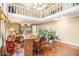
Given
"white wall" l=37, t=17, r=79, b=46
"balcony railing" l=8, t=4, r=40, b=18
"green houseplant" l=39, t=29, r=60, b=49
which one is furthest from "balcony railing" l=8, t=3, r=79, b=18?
"green houseplant" l=39, t=29, r=60, b=49

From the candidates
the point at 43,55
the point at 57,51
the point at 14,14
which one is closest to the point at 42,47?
the point at 43,55

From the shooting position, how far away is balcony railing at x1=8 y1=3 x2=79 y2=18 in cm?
254

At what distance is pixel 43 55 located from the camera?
2592 millimetres

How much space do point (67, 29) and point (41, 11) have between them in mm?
722

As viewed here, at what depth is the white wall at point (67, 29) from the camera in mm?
2506

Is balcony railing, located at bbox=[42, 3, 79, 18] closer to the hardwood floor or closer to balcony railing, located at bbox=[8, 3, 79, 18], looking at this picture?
balcony railing, located at bbox=[8, 3, 79, 18]

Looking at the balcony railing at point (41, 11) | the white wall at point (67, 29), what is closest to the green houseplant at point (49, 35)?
the white wall at point (67, 29)

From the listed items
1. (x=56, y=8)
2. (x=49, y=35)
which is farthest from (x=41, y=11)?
(x=49, y=35)

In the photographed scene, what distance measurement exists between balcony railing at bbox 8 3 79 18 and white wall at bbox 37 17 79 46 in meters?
0.25

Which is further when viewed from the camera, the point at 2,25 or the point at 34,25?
the point at 34,25

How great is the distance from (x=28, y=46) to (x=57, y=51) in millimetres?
665

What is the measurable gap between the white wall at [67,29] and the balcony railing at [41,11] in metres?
0.25

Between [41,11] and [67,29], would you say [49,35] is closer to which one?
[67,29]

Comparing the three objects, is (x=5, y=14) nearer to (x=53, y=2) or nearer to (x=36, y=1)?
(x=36, y=1)
